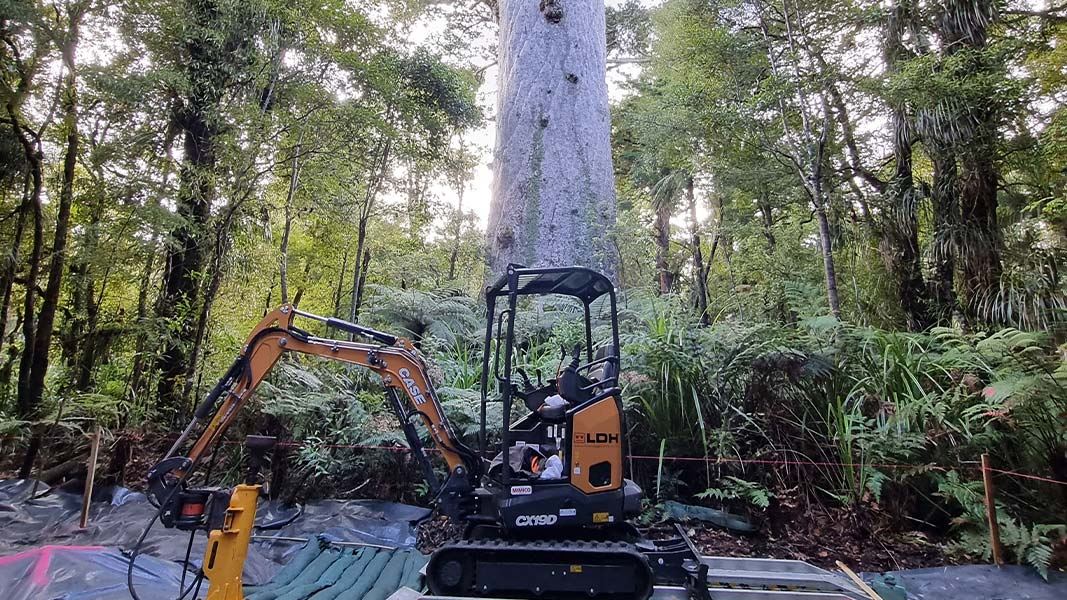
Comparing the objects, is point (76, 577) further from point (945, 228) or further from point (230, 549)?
point (945, 228)

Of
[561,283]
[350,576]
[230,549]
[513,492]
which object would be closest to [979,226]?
[561,283]

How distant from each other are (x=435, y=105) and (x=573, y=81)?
7.12ft

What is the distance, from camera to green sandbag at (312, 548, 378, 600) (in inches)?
109

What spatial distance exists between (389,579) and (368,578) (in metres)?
0.12

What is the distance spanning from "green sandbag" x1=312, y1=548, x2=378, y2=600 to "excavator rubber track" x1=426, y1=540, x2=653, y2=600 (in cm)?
62

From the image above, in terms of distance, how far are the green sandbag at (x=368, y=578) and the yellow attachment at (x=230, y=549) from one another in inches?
22.3

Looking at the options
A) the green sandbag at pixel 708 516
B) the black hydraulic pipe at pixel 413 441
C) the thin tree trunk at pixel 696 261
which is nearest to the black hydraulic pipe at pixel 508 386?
Result: the black hydraulic pipe at pixel 413 441

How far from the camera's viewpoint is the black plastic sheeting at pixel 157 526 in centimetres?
324

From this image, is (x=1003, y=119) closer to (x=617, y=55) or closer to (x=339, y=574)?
(x=339, y=574)

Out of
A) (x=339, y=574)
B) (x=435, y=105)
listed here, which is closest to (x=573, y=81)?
(x=435, y=105)

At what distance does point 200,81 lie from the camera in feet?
19.9

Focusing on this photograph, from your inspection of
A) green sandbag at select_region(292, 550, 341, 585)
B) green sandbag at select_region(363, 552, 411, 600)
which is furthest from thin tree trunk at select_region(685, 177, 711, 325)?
green sandbag at select_region(292, 550, 341, 585)

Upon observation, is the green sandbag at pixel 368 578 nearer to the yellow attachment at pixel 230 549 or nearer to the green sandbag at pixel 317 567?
the green sandbag at pixel 317 567

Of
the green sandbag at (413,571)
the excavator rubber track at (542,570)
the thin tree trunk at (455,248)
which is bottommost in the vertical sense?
the green sandbag at (413,571)
